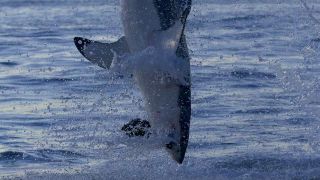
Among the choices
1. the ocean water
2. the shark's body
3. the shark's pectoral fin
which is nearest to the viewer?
the shark's body

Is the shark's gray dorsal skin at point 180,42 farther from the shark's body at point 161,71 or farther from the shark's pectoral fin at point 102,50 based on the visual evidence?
the shark's pectoral fin at point 102,50

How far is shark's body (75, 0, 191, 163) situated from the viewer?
951 centimetres

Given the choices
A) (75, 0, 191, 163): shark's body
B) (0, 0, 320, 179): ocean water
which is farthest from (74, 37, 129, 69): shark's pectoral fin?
(0, 0, 320, 179): ocean water

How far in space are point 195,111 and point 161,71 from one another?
5.59 meters

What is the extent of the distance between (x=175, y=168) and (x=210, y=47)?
11043 millimetres

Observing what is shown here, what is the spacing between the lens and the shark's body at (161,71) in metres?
9.51

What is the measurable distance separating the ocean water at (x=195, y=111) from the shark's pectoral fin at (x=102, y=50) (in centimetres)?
50

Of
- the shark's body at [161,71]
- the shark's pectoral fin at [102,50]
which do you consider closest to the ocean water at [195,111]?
the shark's body at [161,71]

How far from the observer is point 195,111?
49.4 feet

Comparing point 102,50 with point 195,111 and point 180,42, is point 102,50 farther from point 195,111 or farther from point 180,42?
point 195,111

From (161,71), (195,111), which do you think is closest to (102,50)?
(161,71)

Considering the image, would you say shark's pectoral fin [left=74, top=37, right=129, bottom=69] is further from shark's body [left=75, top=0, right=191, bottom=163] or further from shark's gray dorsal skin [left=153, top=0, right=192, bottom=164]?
shark's gray dorsal skin [left=153, top=0, right=192, bottom=164]

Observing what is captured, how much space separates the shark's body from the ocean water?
0.33 metres

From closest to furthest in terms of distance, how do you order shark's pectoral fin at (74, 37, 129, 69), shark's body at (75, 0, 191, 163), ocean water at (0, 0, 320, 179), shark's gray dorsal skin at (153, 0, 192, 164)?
1. shark's body at (75, 0, 191, 163)
2. shark's gray dorsal skin at (153, 0, 192, 164)
3. shark's pectoral fin at (74, 37, 129, 69)
4. ocean water at (0, 0, 320, 179)
